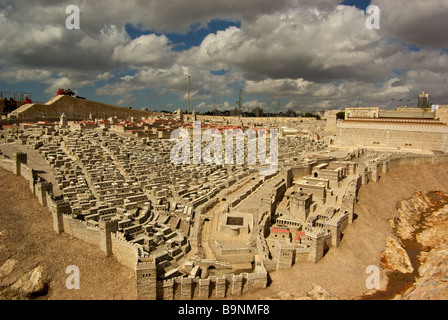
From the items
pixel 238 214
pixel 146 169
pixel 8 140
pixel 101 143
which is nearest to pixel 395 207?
pixel 238 214

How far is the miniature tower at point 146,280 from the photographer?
340 inches

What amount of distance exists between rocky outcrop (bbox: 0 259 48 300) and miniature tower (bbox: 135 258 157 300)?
406 centimetres

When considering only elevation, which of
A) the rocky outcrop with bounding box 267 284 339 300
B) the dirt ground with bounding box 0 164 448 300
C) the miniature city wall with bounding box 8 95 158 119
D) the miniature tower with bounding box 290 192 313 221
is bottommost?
the rocky outcrop with bounding box 267 284 339 300

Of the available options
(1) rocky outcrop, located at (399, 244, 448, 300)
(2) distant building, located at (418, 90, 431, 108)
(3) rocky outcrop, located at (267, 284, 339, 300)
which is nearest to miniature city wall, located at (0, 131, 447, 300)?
(3) rocky outcrop, located at (267, 284, 339, 300)

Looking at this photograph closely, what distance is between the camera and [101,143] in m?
25.2

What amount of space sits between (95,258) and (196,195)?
705 cm

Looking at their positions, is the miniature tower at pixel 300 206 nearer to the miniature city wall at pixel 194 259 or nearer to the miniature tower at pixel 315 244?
the miniature city wall at pixel 194 259

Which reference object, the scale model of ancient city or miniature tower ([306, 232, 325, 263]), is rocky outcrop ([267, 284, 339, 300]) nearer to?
the scale model of ancient city

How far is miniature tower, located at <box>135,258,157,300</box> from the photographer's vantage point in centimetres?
863

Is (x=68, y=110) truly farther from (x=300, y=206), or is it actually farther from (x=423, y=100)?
(x=423, y=100)

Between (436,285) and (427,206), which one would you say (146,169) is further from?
(427,206)

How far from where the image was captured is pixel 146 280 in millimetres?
8727

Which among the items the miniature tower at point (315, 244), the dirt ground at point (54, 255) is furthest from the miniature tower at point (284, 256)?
the dirt ground at point (54, 255)

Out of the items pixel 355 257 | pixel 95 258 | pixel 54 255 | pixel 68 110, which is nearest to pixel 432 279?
pixel 355 257
